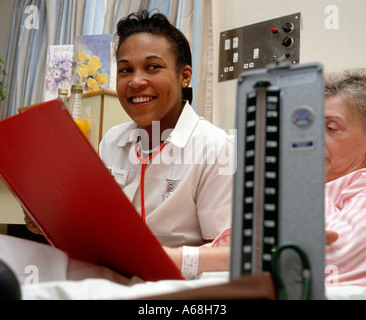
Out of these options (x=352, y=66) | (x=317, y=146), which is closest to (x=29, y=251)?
(x=317, y=146)

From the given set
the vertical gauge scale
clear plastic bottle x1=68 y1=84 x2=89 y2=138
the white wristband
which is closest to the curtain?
clear plastic bottle x1=68 y1=84 x2=89 y2=138

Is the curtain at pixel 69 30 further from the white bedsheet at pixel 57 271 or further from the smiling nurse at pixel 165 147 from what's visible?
the white bedsheet at pixel 57 271

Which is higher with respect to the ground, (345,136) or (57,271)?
(345,136)

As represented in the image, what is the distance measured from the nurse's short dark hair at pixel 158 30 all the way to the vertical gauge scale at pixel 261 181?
0.94m

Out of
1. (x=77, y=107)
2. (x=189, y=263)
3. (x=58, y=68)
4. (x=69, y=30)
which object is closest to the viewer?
(x=189, y=263)

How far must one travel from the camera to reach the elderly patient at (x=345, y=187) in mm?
836

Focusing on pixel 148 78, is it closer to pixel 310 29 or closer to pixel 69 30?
pixel 310 29

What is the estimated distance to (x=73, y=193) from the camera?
0.58 meters

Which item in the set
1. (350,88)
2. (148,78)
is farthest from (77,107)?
(350,88)

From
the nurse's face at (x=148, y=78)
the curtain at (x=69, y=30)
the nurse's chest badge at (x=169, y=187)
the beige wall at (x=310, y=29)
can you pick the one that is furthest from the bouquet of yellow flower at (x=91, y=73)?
the nurse's chest badge at (x=169, y=187)

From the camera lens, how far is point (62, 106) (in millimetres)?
530

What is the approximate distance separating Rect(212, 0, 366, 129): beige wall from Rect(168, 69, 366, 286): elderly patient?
51cm

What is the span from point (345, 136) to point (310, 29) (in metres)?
0.87

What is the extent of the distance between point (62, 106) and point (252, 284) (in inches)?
12.5
